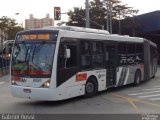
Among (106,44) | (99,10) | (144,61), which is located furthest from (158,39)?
(106,44)

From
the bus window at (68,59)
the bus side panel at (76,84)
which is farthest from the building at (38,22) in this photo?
the bus window at (68,59)

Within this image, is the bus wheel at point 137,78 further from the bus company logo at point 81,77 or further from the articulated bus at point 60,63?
the bus company logo at point 81,77

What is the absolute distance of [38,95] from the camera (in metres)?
13.1

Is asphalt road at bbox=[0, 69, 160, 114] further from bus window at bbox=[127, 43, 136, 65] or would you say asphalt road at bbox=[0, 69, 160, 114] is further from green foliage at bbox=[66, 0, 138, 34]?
Answer: green foliage at bbox=[66, 0, 138, 34]

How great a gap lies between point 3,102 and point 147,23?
46901mm

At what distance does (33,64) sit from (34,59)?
186 millimetres

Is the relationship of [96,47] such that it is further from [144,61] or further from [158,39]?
[158,39]

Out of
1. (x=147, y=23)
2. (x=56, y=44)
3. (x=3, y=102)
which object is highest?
(x=147, y=23)

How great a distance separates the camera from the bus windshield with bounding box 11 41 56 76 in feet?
43.6

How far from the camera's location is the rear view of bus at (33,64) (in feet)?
43.1

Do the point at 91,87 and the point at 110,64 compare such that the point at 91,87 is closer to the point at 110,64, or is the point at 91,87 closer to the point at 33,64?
the point at 110,64

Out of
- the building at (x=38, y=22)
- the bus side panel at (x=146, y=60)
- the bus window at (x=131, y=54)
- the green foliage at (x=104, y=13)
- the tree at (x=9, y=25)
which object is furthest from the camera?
the building at (x=38, y=22)

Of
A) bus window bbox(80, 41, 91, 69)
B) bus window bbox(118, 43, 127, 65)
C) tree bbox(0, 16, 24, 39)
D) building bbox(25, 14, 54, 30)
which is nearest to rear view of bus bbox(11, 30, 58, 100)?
bus window bbox(80, 41, 91, 69)

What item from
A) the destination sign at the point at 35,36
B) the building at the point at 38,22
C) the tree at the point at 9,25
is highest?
the building at the point at 38,22
